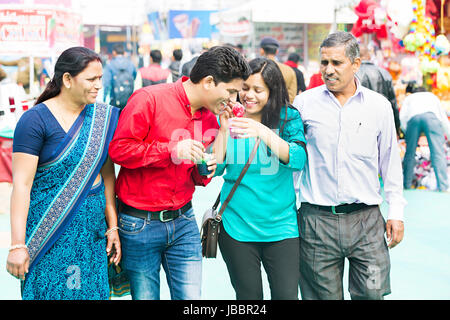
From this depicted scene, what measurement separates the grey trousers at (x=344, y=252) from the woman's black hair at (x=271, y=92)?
52 centimetres

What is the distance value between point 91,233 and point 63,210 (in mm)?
171

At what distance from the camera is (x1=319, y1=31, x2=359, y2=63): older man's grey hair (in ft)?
10.3

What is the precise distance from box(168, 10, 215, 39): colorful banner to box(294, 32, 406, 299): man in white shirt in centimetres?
2075

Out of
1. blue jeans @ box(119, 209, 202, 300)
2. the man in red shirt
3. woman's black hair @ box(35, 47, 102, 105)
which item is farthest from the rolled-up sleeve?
woman's black hair @ box(35, 47, 102, 105)

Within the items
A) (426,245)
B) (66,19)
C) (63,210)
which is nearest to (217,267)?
(426,245)

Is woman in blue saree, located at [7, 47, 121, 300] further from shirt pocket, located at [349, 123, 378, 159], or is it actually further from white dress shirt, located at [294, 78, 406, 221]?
shirt pocket, located at [349, 123, 378, 159]

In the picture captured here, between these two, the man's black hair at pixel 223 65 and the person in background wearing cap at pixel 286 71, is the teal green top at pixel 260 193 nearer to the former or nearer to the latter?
the man's black hair at pixel 223 65

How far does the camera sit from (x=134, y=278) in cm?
284

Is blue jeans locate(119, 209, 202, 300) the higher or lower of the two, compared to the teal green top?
lower

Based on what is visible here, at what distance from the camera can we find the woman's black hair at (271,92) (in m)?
3.05

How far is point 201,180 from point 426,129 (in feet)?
20.3

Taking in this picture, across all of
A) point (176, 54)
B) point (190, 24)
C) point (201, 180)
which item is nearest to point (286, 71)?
point (176, 54)

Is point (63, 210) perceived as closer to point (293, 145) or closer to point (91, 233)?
point (91, 233)

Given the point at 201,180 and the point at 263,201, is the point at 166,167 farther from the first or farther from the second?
the point at 263,201
